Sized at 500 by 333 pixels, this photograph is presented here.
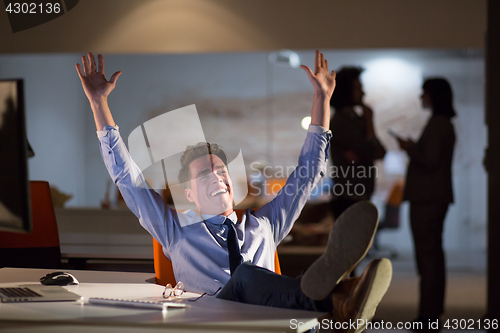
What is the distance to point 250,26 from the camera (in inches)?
104

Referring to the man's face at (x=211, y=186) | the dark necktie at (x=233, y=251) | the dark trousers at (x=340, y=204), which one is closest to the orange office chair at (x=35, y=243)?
the man's face at (x=211, y=186)

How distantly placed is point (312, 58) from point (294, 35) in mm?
185

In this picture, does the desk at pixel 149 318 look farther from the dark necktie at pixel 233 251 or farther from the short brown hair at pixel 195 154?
the short brown hair at pixel 195 154

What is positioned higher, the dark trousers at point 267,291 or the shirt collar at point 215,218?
the shirt collar at point 215,218

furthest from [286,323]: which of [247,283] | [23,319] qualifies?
[23,319]

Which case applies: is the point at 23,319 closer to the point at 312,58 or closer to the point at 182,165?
the point at 182,165

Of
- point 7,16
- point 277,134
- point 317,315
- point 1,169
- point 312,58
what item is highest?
point 7,16

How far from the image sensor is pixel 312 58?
2711mm

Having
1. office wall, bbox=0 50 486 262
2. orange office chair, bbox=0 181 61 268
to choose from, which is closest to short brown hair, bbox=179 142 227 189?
orange office chair, bbox=0 181 61 268

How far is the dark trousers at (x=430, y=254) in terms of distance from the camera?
2643 millimetres

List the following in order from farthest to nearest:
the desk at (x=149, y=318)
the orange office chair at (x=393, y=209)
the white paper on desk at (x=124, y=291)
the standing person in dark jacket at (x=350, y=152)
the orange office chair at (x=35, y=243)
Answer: the orange office chair at (x=393, y=209), the standing person in dark jacket at (x=350, y=152), the orange office chair at (x=35, y=243), the white paper on desk at (x=124, y=291), the desk at (x=149, y=318)

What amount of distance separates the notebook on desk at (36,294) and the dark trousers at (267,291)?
359mm

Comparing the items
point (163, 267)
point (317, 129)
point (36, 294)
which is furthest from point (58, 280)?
point (317, 129)

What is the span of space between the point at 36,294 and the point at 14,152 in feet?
1.09
